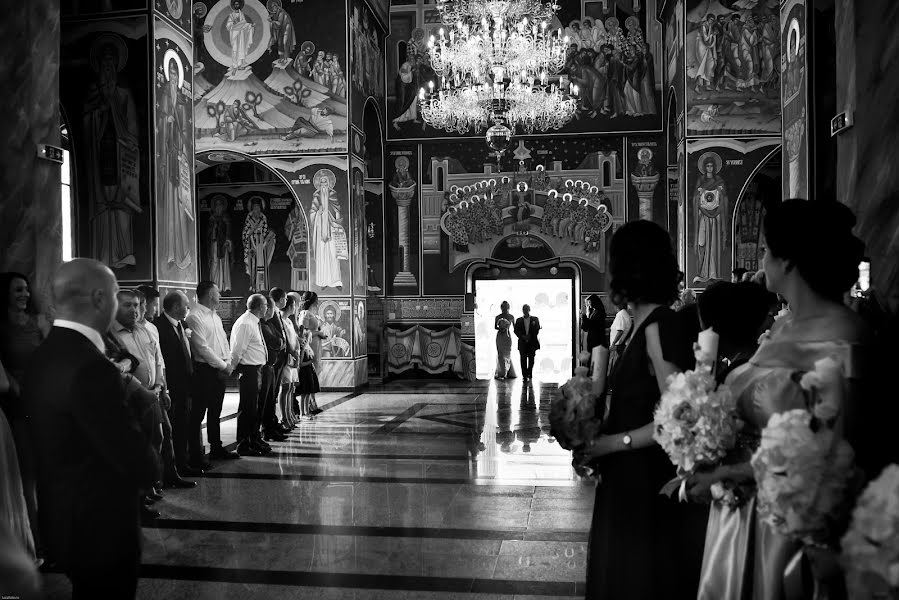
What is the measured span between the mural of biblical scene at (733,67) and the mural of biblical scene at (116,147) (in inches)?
378

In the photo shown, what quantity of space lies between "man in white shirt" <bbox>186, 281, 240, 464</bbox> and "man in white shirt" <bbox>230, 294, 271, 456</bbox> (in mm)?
515

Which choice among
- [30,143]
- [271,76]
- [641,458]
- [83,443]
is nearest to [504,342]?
[271,76]

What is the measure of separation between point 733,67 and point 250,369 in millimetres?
10217

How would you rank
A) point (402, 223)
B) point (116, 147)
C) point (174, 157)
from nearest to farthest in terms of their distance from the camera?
point (116, 147)
point (174, 157)
point (402, 223)

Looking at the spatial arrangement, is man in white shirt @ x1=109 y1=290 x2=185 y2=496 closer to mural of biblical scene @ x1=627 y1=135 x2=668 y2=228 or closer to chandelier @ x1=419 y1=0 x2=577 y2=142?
chandelier @ x1=419 y1=0 x2=577 y2=142

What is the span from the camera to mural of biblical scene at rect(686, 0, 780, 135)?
44.6 feet

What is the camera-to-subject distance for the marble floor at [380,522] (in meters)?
4.73

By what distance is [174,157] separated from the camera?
31.0 feet

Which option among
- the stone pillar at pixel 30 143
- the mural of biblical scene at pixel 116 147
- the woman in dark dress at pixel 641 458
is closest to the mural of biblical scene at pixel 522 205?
the mural of biblical scene at pixel 116 147

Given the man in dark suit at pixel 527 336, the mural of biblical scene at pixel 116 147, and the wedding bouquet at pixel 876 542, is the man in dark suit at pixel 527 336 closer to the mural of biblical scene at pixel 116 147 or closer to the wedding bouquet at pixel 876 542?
the mural of biblical scene at pixel 116 147

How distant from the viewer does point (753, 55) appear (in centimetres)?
1361

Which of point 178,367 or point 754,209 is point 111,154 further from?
point 754,209

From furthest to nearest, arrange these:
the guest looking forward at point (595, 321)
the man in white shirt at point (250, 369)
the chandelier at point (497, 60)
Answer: the guest looking forward at point (595, 321) < the chandelier at point (497, 60) < the man in white shirt at point (250, 369)

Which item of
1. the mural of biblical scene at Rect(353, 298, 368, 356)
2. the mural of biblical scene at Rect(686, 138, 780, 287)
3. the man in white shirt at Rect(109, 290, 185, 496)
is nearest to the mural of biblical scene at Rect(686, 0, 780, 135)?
the mural of biblical scene at Rect(686, 138, 780, 287)
